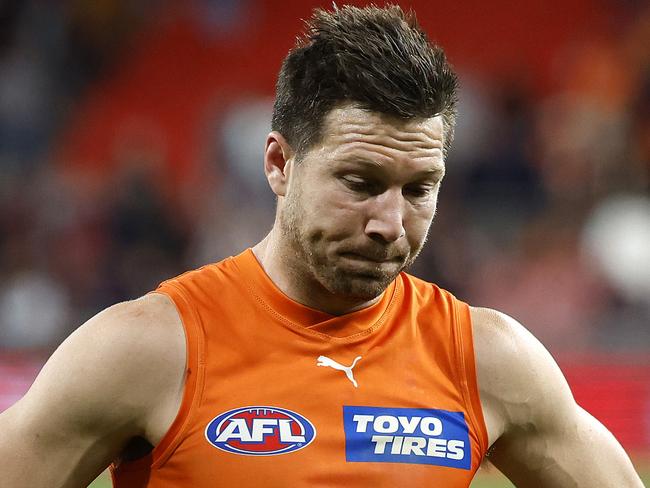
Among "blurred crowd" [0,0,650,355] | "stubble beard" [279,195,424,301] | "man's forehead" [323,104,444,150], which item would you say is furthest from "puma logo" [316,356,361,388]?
"blurred crowd" [0,0,650,355]

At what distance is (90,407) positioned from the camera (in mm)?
2812

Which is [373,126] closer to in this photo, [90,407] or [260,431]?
[260,431]

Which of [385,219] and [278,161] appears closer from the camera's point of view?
[385,219]

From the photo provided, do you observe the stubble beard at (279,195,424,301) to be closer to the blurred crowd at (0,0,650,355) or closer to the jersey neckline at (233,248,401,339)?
the jersey neckline at (233,248,401,339)

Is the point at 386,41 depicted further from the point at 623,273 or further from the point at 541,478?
the point at 623,273

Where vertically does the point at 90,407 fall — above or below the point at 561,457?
above

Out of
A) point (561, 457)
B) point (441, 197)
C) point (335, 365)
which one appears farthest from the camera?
point (441, 197)

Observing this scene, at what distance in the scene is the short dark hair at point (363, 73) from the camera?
9.65 feet

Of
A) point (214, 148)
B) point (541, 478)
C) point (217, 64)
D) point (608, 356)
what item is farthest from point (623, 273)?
point (541, 478)

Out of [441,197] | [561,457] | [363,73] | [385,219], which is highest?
[441,197]

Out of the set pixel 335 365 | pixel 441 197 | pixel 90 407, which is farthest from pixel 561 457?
pixel 441 197

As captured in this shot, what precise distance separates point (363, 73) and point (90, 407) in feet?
3.30

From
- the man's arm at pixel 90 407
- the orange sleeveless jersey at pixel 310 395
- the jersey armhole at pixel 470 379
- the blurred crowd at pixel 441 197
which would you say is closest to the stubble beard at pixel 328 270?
the orange sleeveless jersey at pixel 310 395

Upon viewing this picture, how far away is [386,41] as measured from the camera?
9.83 feet
